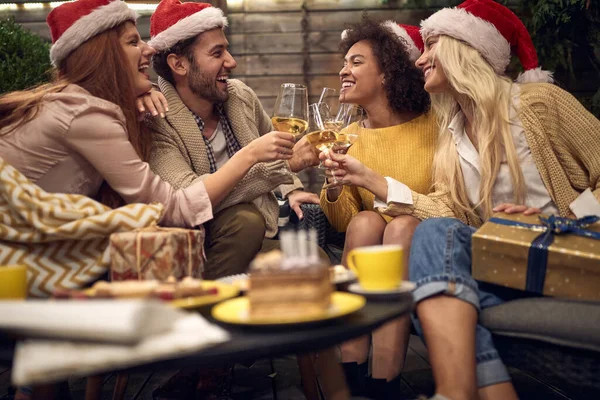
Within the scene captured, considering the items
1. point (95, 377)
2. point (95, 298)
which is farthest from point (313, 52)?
point (95, 298)

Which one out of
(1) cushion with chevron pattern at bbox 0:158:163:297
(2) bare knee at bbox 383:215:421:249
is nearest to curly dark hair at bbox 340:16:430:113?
(2) bare knee at bbox 383:215:421:249

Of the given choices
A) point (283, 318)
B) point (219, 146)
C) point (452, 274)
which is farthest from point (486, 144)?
point (283, 318)

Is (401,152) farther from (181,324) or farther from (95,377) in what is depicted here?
(181,324)

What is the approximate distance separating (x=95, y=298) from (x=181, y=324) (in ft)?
0.71

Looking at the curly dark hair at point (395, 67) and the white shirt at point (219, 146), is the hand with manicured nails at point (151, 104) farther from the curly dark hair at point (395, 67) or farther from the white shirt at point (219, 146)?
the curly dark hair at point (395, 67)

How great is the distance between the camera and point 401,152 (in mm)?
2689

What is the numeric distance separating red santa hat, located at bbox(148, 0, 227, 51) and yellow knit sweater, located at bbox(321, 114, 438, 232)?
2.42 ft

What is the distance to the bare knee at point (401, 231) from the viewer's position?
2225 millimetres

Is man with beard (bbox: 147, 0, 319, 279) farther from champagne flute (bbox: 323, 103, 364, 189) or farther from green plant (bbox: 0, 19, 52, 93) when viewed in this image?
green plant (bbox: 0, 19, 52, 93)

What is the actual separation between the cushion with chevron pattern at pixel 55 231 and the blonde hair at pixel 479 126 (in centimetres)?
114

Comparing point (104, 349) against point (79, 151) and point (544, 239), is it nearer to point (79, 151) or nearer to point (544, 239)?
point (79, 151)

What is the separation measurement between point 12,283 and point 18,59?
8.36 feet

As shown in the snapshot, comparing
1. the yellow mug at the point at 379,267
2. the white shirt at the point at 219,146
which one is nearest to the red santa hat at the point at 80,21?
the white shirt at the point at 219,146

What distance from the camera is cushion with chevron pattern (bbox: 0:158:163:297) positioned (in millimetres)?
1610
